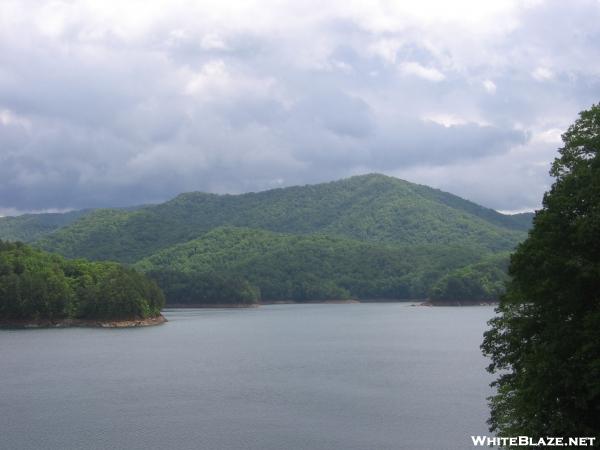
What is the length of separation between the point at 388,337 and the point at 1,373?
196ft

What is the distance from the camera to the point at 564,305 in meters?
27.0

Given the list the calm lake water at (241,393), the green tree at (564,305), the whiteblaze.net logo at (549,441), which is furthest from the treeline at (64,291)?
the whiteblaze.net logo at (549,441)

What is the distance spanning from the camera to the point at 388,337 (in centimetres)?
11031

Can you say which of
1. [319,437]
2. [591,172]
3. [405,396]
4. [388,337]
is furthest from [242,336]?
[591,172]

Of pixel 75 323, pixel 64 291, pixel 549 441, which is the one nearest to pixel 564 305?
pixel 549 441

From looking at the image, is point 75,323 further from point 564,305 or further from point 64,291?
point 564,305

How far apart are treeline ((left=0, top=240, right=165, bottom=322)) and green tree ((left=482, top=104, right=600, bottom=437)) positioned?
10800 cm

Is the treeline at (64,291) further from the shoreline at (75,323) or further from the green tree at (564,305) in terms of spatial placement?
the green tree at (564,305)

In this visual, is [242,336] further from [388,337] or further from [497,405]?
[497,405]

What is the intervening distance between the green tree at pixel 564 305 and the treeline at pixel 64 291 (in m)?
108

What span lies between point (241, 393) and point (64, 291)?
8128 cm

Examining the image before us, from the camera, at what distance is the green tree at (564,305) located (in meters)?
A: 24.9

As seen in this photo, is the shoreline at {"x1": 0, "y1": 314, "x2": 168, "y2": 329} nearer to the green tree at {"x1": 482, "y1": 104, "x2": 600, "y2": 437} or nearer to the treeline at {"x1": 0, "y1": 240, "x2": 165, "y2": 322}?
the treeline at {"x1": 0, "y1": 240, "x2": 165, "y2": 322}

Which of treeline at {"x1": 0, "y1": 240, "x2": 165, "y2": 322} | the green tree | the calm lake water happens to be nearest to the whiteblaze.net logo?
the green tree
